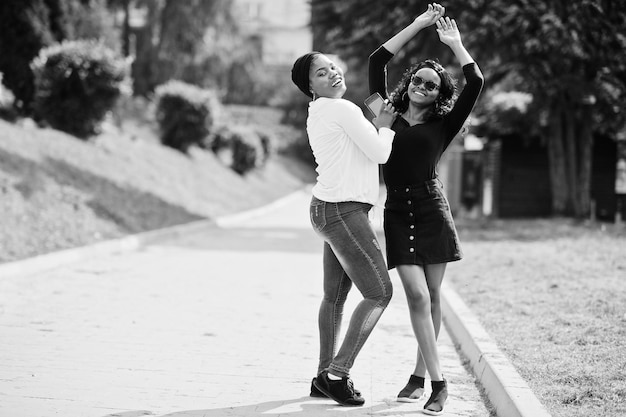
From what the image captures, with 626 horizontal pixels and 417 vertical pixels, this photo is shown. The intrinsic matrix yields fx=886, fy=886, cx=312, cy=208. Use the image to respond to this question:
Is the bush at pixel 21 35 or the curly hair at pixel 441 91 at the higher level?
the bush at pixel 21 35

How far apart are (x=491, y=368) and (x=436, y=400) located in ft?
2.93

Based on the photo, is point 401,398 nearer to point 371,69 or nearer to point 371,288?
point 371,288

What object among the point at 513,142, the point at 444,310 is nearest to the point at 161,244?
the point at 444,310

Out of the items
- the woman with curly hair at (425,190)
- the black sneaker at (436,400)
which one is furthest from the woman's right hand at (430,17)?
the black sneaker at (436,400)

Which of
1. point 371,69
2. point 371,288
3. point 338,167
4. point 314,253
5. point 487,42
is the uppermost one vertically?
point 487,42

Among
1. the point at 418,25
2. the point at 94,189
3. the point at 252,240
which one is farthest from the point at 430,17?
the point at 94,189

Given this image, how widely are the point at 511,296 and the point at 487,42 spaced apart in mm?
10650

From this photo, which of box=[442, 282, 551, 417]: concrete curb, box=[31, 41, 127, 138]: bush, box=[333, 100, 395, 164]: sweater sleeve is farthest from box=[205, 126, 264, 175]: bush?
box=[333, 100, 395, 164]: sweater sleeve

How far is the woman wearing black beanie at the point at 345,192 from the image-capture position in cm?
480

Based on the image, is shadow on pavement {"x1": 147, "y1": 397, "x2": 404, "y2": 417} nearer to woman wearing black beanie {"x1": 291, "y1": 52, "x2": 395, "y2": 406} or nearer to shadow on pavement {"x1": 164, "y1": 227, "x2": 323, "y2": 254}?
woman wearing black beanie {"x1": 291, "y1": 52, "x2": 395, "y2": 406}

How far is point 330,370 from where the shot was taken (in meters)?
5.02

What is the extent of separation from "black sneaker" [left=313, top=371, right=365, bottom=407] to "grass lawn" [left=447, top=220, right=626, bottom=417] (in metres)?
1.04

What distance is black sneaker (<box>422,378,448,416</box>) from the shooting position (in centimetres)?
490

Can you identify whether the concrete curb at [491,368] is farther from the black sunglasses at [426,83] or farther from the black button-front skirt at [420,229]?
the black sunglasses at [426,83]
